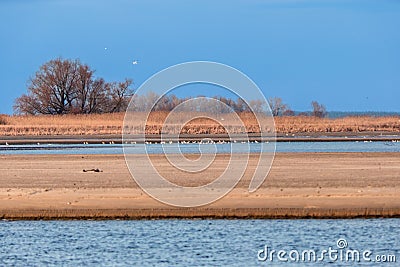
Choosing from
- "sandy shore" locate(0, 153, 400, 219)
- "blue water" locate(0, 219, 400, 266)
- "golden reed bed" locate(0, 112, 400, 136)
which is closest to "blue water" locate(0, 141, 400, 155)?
"sandy shore" locate(0, 153, 400, 219)

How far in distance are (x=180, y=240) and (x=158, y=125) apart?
56369mm

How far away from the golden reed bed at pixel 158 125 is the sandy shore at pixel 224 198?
37905 mm

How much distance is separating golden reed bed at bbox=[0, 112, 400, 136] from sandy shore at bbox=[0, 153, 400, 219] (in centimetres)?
3790

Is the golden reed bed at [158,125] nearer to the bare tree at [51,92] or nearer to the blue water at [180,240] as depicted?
the bare tree at [51,92]

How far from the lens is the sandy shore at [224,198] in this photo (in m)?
21.8

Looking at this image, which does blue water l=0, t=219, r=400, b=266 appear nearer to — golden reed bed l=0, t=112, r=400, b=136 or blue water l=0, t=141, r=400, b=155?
blue water l=0, t=141, r=400, b=155

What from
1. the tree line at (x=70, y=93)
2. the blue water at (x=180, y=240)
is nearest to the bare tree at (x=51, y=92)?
the tree line at (x=70, y=93)

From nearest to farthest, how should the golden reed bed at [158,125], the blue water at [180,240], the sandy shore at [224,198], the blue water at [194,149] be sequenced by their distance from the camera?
the blue water at [180,240]
the sandy shore at [224,198]
the blue water at [194,149]
the golden reed bed at [158,125]

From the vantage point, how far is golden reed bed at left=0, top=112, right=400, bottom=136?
7556 cm

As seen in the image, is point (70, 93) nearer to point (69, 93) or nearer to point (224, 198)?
point (69, 93)

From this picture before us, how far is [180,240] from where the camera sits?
63.4 ft

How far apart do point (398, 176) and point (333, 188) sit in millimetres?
4278

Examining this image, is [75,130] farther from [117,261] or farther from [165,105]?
[117,261]

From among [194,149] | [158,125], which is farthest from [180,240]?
[158,125]
